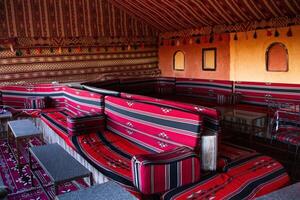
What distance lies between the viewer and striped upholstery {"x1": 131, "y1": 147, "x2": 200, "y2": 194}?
265 cm

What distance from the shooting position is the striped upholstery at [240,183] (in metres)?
2.68

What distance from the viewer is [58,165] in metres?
3.11

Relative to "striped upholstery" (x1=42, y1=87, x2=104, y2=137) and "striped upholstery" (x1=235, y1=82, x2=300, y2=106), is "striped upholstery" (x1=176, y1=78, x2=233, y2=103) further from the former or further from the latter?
"striped upholstery" (x1=42, y1=87, x2=104, y2=137)

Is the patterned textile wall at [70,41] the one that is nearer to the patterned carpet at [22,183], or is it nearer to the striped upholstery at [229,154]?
the patterned carpet at [22,183]

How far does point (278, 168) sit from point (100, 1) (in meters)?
6.45

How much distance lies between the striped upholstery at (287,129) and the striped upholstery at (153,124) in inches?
63.9

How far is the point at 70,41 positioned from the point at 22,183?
4455 mm

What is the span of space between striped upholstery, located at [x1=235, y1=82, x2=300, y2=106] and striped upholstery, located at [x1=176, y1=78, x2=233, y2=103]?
32cm

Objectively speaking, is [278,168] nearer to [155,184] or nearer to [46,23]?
[155,184]

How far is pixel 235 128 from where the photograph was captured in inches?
242

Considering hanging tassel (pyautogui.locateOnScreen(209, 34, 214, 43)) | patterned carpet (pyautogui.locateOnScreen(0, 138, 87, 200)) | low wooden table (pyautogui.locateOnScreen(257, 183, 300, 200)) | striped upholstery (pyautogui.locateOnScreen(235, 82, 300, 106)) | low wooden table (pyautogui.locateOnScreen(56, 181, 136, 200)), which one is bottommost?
patterned carpet (pyautogui.locateOnScreen(0, 138, 87, 200))

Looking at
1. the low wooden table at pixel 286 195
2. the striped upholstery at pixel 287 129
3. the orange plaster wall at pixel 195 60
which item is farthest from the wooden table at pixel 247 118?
the low wooden table at pixel 286 195

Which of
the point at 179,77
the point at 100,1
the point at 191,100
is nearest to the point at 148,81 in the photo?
the point at 179,77

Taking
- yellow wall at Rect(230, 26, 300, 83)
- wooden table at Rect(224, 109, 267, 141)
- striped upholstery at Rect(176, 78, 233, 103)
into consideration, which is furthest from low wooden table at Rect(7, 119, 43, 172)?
yellow wall at Rect(230, 26, 300, 83)
